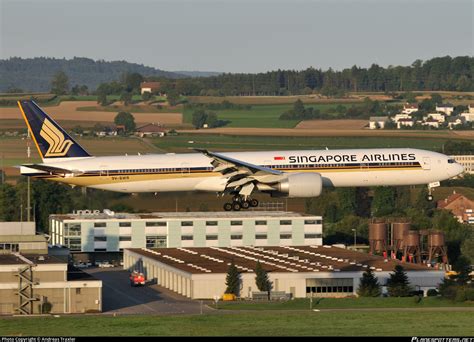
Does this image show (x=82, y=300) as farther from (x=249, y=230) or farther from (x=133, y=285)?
(x=249, y=230)

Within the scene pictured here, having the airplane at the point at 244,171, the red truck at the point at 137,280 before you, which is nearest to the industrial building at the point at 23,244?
the red truck at the point at 137,280

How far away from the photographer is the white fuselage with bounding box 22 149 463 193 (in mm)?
98188

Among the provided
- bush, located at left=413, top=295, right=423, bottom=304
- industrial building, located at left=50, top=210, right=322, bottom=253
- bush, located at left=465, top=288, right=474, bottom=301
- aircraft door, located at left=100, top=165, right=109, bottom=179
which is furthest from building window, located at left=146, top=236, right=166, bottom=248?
bush, located at left=465, top=288, right=474, bottom=301

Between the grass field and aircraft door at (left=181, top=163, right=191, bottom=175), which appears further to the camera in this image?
aircraft door at (left=181, top=163, right=191, bottom=175)

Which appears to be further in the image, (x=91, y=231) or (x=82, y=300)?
(x=91, y=231)

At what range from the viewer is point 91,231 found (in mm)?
140000

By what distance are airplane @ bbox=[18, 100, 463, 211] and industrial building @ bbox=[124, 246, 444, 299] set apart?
6943mm

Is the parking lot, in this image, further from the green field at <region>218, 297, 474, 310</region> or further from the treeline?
the treeline

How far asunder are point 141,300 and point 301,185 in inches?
590

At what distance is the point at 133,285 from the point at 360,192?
68.4m

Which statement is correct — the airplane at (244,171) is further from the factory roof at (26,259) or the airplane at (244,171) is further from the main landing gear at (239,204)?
the factory roof at (26,259)

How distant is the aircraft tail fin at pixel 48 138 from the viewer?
102750 mm

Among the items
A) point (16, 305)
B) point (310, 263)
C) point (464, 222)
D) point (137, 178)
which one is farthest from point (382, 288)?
point (464, 222)

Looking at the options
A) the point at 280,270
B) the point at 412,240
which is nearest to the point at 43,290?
the point at 280,270
